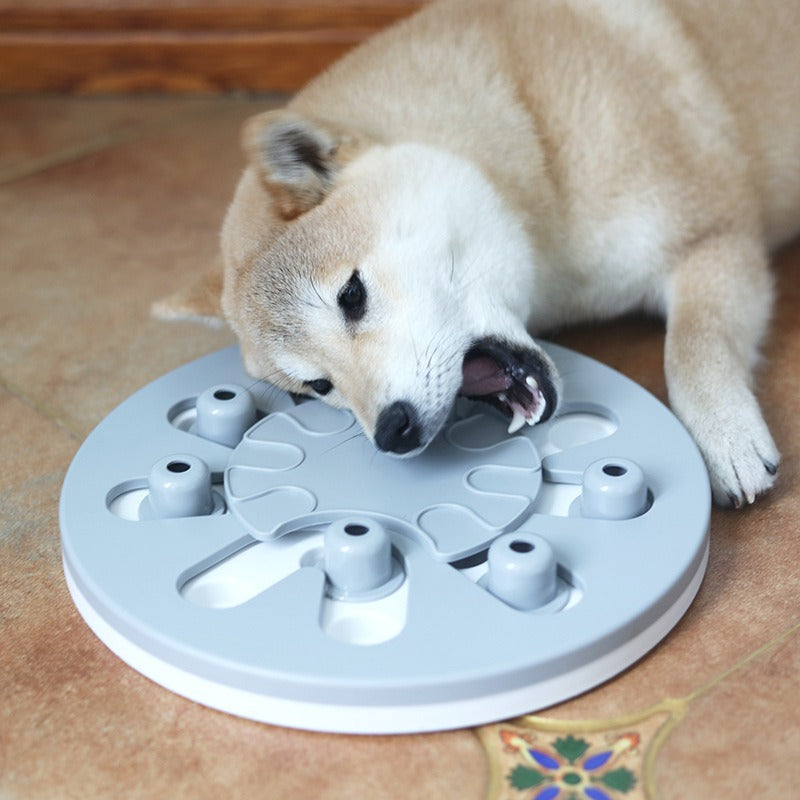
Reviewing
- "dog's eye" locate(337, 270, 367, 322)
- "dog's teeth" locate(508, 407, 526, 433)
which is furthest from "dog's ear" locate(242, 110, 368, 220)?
"dog's teeth" locate(508, 407, 526, 433)

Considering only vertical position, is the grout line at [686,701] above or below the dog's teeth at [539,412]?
below

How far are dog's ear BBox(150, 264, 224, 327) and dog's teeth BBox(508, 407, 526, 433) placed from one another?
50 cm

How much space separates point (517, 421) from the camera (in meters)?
1.55

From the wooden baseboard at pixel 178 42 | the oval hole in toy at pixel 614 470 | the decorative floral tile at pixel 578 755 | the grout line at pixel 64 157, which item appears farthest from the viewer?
the wooden baseboard at pixel 178 42

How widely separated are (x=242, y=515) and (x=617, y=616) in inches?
18.5

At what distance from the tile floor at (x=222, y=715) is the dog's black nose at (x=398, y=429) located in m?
0.39

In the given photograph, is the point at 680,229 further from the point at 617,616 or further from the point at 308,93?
the point at 617,616

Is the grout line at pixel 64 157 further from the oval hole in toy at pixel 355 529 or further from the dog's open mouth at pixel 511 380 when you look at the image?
the oval hole in toy at pixel 355 529

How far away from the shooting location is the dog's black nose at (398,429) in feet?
4.72

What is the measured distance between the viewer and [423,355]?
1490 millimetres

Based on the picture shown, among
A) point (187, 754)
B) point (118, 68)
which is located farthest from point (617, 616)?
point (118, 68)

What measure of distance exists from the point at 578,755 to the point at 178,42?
242 centimetres

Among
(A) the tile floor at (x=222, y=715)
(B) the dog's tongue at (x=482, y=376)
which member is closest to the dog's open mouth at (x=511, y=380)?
(B) the dog's tongue at (x=482, y=376)

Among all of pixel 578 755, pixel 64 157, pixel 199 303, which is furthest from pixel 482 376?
pixel 64 157
